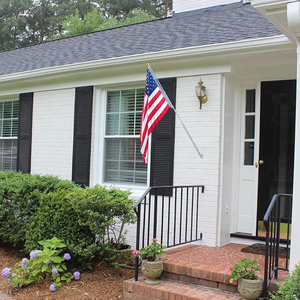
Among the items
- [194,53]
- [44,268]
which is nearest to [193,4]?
[194,53]

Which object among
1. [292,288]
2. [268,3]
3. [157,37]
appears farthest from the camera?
[157,37]

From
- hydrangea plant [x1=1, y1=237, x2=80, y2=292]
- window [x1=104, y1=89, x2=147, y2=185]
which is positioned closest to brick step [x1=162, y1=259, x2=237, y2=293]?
hydrangea plant [x1=1, y1=237, x2=80, y2=292]

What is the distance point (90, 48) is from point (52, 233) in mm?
4284

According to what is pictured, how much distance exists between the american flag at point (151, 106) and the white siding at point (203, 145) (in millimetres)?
722

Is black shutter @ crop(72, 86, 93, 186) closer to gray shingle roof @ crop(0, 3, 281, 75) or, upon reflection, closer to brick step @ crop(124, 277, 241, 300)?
gray shingle roof @ crop(0, 3, 281, 75)

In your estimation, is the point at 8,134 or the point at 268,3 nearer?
the point at 268,3

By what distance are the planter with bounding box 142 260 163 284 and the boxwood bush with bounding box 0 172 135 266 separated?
76cm

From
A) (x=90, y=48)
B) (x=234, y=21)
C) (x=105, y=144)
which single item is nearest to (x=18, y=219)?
(x=105, y=144)

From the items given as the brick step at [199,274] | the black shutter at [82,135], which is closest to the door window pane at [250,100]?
the brick step at [199,274]

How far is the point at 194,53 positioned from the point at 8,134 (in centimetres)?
478

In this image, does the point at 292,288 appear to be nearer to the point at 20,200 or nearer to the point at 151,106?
the point at 151,106

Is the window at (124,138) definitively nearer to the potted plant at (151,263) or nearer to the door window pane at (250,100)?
the door window pane at (250,100)

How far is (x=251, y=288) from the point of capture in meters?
3.42

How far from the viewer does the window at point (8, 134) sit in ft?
26.7
